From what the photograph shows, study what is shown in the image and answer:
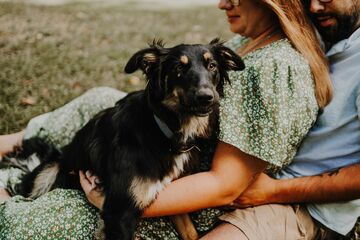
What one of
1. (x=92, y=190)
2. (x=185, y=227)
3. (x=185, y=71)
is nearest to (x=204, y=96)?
(x=185, y=71)

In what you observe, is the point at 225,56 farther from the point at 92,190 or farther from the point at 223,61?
the point at 92,190

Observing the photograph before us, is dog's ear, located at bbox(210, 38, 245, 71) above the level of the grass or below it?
above

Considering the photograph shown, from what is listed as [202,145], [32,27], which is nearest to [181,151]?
[202,145]

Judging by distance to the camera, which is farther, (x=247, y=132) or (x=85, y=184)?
(x=85, y=184)

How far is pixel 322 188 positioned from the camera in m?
3.06

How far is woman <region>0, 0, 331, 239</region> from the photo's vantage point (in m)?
2.89

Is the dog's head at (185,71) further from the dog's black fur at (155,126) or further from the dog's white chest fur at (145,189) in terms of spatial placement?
the dog's white chest fur at (145,189)

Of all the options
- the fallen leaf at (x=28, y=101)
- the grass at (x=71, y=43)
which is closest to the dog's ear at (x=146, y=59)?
the grass at (x=71, y=43)

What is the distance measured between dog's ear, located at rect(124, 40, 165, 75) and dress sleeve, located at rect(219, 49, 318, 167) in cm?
61

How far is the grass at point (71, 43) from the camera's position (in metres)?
6.02

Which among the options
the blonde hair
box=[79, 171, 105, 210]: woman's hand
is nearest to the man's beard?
the blonde hair

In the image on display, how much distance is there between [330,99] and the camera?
3.04m

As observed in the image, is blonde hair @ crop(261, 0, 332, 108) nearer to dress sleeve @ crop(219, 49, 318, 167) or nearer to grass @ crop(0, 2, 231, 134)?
dress sleeve @ crop(219, 49, 318, 167)

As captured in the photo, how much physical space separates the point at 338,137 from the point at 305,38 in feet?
2.19
